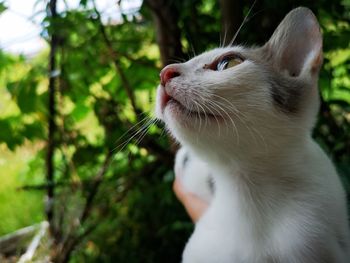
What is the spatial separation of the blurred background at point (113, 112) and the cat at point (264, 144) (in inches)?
9.9

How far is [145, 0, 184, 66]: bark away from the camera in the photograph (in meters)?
1.38

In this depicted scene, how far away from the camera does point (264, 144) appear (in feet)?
2.84

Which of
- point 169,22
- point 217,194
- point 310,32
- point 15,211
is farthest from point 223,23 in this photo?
point 15,211

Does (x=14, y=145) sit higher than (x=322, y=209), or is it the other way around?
(x=14, y=145)

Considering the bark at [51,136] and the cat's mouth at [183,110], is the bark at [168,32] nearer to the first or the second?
the bark at [51,136]

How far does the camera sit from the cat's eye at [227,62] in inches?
35.0

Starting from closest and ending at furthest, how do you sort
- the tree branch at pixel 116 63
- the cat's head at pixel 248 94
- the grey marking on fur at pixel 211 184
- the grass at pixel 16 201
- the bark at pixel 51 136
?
the cat's head at pixel 248 94
the grey marking on fur at pixel 211 184
the tree branch at pixel 116 63
the bark at pixel 51 136
the grass at pixel 16 201

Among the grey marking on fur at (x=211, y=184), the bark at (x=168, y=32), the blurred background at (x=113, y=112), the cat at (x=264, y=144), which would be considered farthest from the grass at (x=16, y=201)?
the cat at (x=264, y=144)

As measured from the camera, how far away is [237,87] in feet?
2.71

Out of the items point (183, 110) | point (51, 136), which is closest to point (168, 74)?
point (183, 110)

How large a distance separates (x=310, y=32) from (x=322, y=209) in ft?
1.25

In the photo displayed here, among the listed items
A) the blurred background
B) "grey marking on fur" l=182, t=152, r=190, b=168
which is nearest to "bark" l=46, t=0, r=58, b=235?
the blurred background

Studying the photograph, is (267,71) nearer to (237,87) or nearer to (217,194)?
(237,87)

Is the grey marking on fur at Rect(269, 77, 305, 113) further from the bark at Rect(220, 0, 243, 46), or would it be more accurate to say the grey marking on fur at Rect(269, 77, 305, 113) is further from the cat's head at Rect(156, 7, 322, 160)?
the bark at Rect(220, 0, 243, 46)
